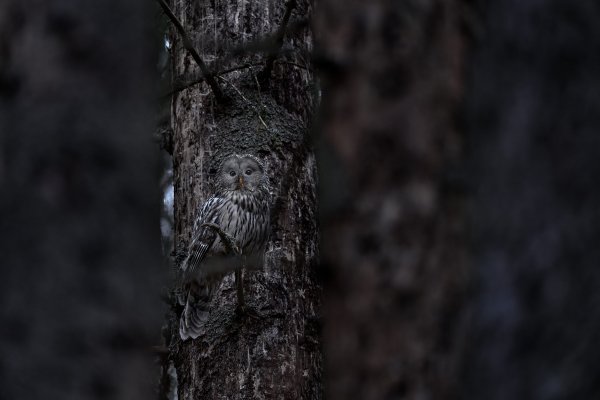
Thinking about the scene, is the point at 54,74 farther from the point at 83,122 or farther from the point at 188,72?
the point at 188,72

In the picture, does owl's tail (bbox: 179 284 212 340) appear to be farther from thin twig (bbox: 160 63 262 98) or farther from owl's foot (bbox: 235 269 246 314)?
thin twig (bbox: 160 63 262 98)

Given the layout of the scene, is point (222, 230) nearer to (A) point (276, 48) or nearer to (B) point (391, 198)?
(A) point (276, 48)

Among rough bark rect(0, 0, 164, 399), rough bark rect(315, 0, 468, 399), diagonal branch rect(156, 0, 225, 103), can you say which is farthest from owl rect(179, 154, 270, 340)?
rough bark rect(0, 0, 164, 399)

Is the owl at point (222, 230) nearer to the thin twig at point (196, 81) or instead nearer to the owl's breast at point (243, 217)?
the owl's breast at point (243, 217)

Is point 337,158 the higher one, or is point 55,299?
point 337,158

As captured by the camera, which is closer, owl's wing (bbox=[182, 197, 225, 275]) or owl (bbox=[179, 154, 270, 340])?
owl (bbox=[179, 154, 270, 340])

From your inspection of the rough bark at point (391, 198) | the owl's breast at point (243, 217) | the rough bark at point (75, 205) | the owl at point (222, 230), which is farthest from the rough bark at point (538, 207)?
the owl's breast at point (243, 217)

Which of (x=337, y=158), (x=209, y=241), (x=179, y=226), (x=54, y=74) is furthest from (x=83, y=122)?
(x=209, y=241)
